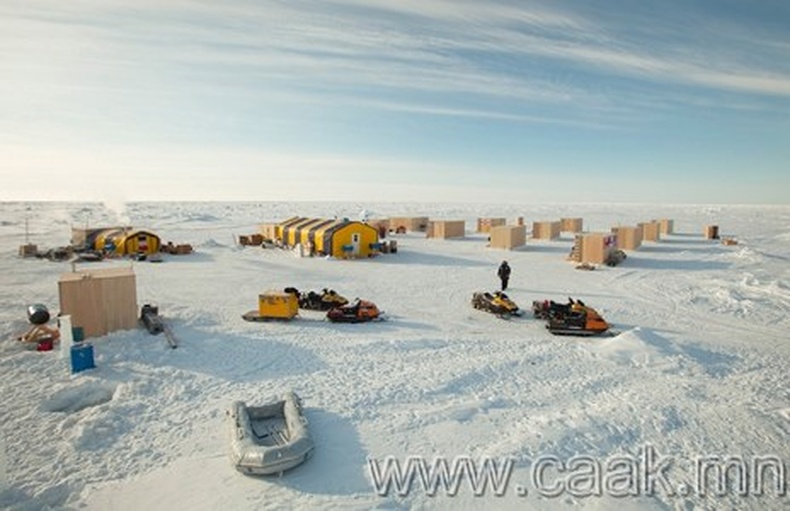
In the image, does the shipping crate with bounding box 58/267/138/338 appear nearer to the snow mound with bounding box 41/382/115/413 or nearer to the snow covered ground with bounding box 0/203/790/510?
the snow covered ground with bounding box 0/203/790/510

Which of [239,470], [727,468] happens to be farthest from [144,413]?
[727,468]

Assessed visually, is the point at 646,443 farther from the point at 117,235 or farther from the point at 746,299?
the point at 117,235

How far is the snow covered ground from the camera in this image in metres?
7.12

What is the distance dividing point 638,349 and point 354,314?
8.29m

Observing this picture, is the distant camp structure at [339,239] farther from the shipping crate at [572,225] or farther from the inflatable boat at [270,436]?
the shipping crate at [572,225]

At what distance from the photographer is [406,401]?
9.88 meters

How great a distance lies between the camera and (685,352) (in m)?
13.0

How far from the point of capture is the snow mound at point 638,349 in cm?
1238

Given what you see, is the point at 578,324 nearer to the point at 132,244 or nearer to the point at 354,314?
the point at 354,314

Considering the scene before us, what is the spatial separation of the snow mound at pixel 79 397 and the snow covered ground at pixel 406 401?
3cm

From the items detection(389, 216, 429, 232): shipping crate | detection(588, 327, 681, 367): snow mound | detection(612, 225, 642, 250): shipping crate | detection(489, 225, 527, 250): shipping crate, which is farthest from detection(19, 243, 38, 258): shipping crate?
detection(612, 225, 642, 250): shipping crate

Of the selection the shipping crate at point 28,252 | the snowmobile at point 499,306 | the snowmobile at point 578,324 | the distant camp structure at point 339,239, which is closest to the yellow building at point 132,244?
the shipping crate at point 28,252

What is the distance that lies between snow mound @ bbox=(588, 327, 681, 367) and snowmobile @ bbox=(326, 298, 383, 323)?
264 inches

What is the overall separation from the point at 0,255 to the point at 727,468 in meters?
38.4
